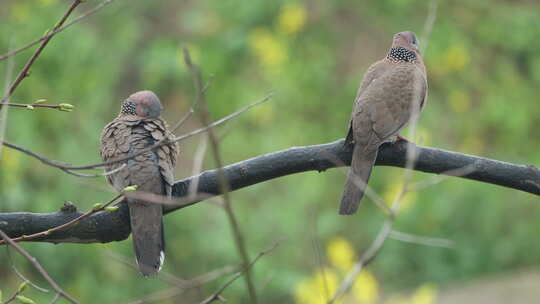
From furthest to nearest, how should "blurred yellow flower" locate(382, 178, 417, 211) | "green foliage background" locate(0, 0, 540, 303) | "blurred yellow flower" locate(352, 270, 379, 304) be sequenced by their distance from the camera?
"blurred yellow flower" locate(382, 178, 417, 211), "green foliage background" locate(0, 0, 540, 303), "blurred yellow flower" locate(352, 270, 379, 304)

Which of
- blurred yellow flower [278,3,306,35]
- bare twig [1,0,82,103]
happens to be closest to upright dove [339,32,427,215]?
bare twig [1,0,82,103]

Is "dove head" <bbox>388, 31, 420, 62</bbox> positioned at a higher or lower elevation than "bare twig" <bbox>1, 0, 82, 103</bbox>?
lower

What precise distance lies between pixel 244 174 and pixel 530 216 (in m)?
4.50

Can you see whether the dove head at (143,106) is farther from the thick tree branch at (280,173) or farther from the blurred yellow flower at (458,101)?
the blurred yellow flower at (458,101)

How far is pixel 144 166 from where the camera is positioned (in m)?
3.13

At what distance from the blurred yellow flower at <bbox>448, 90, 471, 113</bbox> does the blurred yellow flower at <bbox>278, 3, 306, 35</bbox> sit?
60.1 inches

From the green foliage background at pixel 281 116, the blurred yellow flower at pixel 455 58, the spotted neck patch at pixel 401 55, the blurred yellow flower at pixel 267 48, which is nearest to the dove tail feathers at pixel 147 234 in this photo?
the spotted neck patch at pixel 401 55

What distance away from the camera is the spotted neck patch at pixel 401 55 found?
4.08 meters

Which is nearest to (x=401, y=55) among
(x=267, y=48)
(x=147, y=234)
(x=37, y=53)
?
(x=147, y=234)

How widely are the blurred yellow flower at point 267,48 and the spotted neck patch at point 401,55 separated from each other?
283 centimetres

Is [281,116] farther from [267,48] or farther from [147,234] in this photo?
[147,234]

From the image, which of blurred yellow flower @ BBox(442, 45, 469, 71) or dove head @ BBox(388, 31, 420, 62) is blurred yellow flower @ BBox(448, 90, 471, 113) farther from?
dove head @ BBox(388, 31, 420, 62)

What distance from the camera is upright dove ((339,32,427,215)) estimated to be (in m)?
3.14

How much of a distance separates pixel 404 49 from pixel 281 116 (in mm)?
2762
